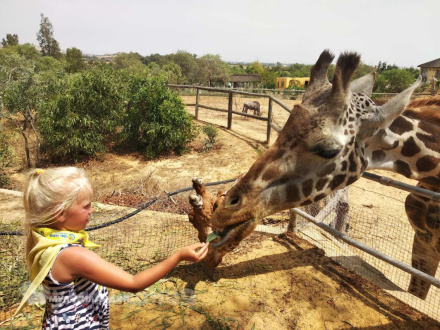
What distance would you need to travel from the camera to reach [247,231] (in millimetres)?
2254

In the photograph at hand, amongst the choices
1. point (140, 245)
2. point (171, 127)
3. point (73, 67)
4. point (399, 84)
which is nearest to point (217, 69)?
point (399, 84)

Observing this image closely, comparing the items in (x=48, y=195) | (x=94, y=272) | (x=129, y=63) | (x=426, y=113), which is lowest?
(x=94, y=272)

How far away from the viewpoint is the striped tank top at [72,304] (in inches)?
61.7

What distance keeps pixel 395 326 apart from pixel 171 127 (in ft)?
28.1

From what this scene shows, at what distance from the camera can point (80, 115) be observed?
10.3 m

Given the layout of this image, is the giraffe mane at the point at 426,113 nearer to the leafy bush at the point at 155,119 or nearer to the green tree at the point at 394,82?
the leafy bush at the point at 155,119

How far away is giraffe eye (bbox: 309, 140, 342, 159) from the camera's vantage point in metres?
2.18

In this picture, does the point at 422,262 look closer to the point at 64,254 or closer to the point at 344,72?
the point at 344,72

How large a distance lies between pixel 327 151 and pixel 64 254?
1820 millimetres

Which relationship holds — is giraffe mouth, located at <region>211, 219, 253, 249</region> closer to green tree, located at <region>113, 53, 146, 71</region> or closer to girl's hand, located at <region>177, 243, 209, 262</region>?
girl's hand, located at <region>177, 243, 209, 262</region>

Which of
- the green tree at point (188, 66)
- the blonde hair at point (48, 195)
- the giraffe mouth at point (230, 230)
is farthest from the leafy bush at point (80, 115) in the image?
the green tree at point (188, 66)

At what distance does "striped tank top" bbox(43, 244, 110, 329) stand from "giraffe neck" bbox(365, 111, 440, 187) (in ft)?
7.47

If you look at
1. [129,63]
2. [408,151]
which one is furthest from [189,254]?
[129,63]

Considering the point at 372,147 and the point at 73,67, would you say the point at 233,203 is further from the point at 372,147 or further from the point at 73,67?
the point at 73,67
